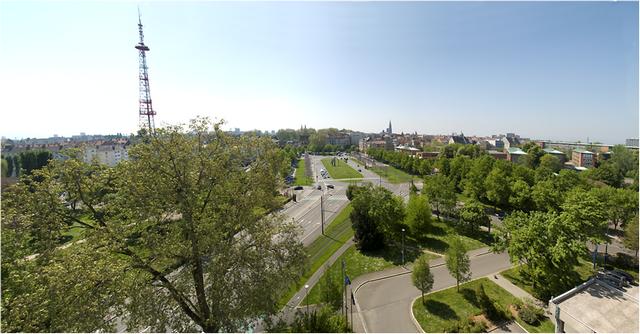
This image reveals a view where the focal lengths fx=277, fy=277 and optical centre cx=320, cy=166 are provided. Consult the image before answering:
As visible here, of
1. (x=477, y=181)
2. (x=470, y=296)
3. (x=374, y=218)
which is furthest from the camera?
(x=477, y=181)

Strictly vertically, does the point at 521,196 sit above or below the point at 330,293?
above

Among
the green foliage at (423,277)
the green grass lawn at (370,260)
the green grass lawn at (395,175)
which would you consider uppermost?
the green grass lawn at (395,175)

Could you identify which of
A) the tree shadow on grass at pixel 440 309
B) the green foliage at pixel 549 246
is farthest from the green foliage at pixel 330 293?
the green foliage at pixel 549 246

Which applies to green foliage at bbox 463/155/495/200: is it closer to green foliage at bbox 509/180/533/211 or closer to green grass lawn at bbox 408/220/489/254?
green foliage at bbox 509/180/533/211

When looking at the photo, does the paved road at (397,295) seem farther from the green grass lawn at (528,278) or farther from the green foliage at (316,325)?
the green foliage at (316,325)

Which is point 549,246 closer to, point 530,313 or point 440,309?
point 530,313

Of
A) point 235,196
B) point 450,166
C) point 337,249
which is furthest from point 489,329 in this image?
point 450,166

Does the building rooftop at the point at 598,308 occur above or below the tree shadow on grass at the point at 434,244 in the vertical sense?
above

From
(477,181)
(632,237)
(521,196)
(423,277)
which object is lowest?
(423,277)

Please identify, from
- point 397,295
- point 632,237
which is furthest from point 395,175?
point 397,295
